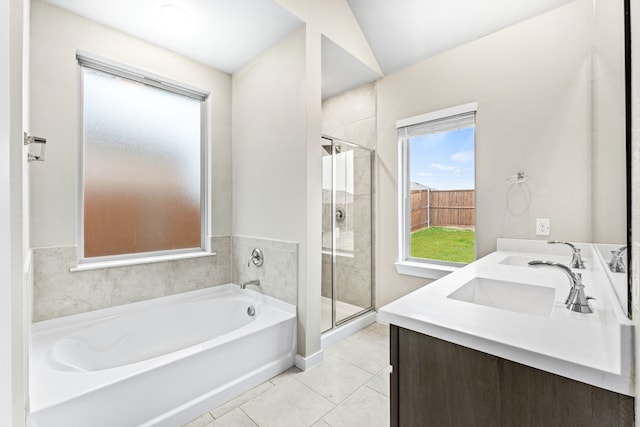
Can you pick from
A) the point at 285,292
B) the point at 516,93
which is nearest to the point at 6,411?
the point at 285,292

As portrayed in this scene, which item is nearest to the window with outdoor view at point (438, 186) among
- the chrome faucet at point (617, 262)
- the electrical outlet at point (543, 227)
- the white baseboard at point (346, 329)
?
the electrical outlet at point (543, 227)

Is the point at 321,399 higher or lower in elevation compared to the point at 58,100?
lower

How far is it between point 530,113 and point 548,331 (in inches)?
77.1

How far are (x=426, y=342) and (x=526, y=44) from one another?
2.45m

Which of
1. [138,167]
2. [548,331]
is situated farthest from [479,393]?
[138,167]

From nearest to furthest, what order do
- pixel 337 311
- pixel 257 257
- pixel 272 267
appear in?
1. pixel 272 267
2. pixel 257 257
3. pixel 337 311

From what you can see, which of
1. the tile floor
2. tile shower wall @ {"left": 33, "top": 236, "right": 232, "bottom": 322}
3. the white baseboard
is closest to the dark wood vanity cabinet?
the tile floor

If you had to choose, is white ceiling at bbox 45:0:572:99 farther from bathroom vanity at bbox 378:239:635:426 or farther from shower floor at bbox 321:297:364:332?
shower floor at bbox 321:297:364:332

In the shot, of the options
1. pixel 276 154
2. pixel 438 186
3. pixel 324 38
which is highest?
pixel 324 38

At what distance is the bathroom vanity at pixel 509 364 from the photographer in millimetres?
580

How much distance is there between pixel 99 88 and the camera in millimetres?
2154

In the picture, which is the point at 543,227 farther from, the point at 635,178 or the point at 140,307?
the point at 140,307

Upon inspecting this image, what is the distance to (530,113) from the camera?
2.07 meters

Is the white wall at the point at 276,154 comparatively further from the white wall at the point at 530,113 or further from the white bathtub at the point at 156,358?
the white wall at the point at 530,113
